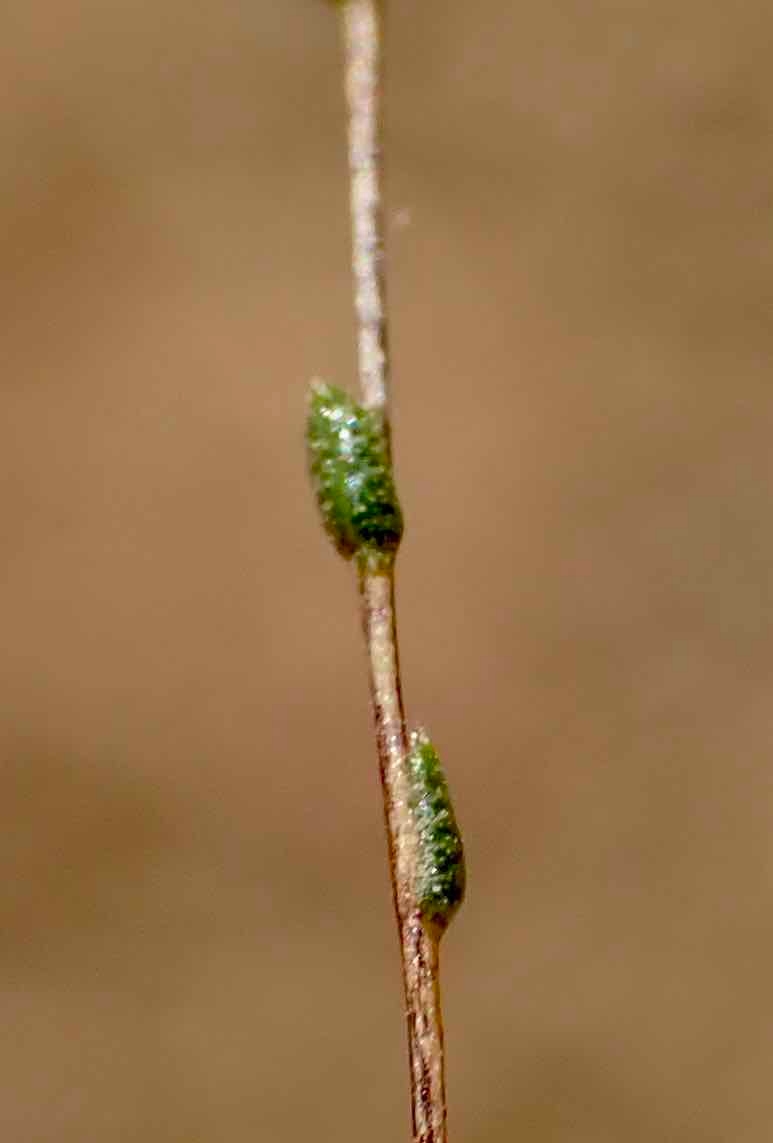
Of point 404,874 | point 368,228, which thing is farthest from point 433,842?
point 368,228

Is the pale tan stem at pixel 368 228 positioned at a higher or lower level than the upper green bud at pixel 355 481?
higher

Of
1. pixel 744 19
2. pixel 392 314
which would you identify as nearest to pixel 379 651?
pixel 392 314

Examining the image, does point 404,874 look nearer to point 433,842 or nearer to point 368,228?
point 433,842

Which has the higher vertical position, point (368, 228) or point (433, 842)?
point (368, 228)

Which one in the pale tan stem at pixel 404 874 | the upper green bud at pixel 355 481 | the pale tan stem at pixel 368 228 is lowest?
the pale tan stem at pixel 404 874

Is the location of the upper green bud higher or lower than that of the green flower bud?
higher
